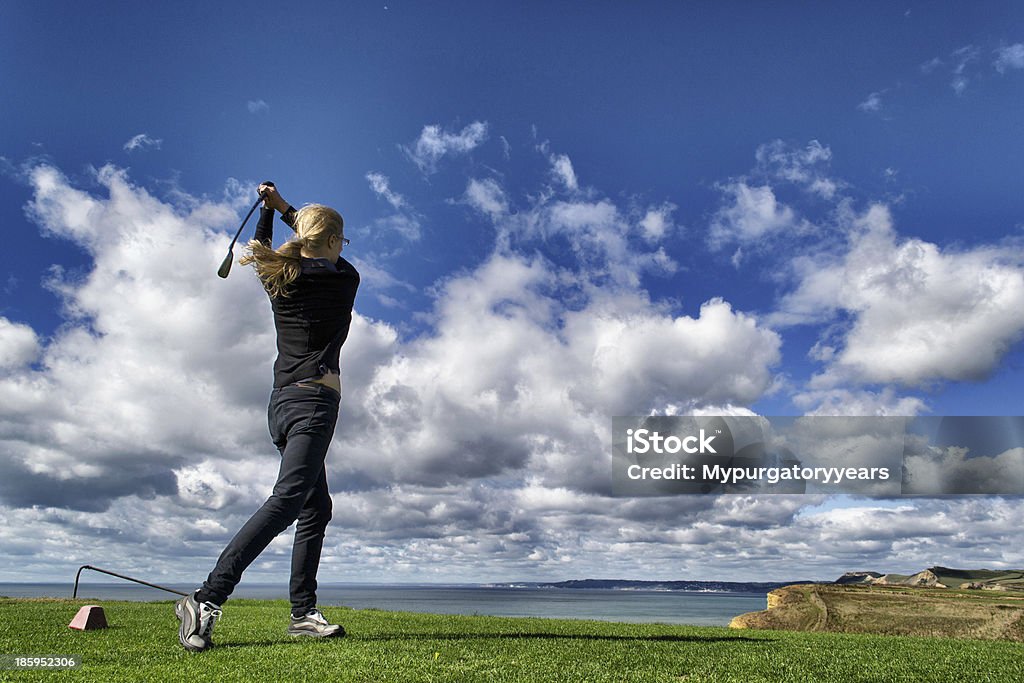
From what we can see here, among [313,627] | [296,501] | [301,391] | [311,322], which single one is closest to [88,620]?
[313,627]

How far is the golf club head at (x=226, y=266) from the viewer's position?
17.8 ft

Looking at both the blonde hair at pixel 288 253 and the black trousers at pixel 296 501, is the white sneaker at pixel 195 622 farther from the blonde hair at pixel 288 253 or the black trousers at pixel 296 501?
the blonde hair at pixel 288 253

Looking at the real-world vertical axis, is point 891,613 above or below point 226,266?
below

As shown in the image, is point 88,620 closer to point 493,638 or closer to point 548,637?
point 493,638

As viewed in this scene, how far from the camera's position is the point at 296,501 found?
4.42 meters

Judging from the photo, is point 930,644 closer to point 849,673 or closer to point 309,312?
point 849,673

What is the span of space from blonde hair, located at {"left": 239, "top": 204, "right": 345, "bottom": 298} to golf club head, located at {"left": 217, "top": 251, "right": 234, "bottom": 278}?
0.73m

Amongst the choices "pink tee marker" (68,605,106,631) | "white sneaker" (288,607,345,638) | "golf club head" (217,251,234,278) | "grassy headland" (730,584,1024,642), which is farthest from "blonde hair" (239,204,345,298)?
"grassy headland" (730,584,1024,642)

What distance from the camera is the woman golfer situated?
4270mm

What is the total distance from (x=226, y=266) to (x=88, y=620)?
298 centimetres

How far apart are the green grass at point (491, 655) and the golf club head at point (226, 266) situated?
2683 millimetres

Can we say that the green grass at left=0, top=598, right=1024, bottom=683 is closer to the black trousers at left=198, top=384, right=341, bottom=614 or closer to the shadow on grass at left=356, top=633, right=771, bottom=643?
the shadow on grass at left=356, top=633, right=771, bottom=643

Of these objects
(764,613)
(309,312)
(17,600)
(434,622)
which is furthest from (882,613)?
(17,600)

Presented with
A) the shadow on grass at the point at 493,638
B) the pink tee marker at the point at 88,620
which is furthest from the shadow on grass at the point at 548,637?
the pink tee marker at the point at 88,620
